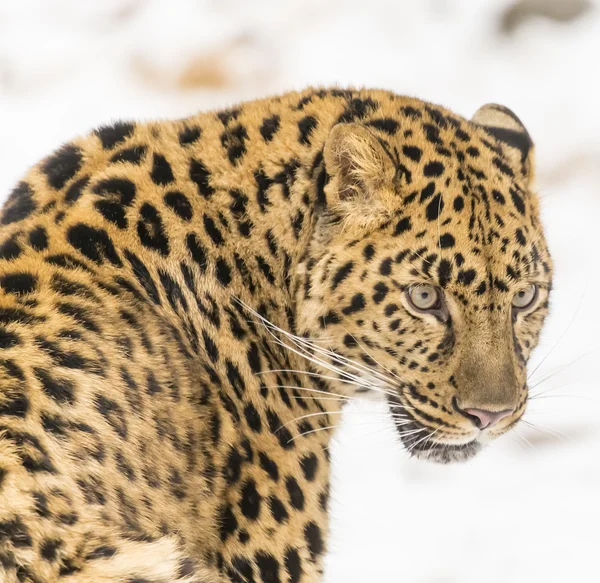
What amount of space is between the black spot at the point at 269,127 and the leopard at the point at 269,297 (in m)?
0.01

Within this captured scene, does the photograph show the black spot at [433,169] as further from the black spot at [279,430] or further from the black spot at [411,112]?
the black spot at [279,430]

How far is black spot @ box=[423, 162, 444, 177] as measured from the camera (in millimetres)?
4078

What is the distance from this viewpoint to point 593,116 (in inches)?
391

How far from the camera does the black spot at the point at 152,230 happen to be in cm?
394

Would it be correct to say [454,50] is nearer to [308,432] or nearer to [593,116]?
[593,116]

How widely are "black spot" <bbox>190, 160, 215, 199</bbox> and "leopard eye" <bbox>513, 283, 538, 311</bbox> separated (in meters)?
1.34

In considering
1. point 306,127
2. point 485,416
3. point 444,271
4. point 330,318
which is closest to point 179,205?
point 306,127

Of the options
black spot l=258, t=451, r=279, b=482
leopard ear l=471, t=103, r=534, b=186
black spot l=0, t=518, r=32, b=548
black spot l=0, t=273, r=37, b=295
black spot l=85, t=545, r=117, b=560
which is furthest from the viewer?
leopard ear l=471, t=103, r=534, b=186

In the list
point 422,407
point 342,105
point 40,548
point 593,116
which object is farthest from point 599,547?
point 593,116

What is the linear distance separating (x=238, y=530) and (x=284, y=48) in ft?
23.0

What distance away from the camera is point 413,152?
4137mm

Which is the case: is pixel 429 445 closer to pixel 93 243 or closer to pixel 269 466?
pixel 269 466

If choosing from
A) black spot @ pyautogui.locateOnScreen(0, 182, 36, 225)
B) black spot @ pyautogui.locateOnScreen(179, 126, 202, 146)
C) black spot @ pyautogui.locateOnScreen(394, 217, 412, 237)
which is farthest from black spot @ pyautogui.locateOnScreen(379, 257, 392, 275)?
black spot @ pyautogui.locateOnScreen(0, 182, 36, 225)

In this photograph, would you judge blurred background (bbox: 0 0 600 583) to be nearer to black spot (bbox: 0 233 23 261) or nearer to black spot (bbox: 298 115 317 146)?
black spot (bbox: 298 115 317 146)
